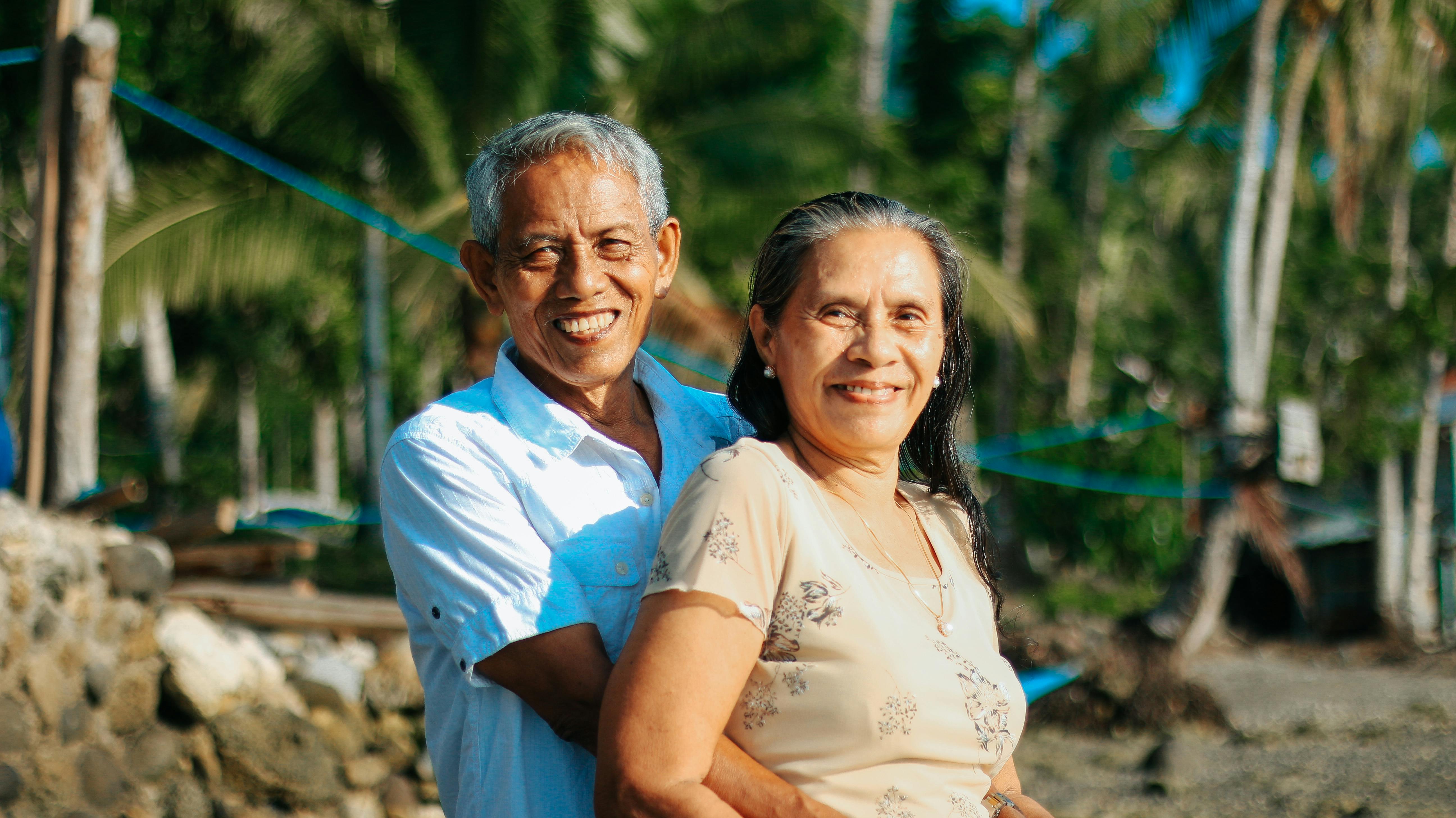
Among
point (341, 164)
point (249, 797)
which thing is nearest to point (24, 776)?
point (249, 797)

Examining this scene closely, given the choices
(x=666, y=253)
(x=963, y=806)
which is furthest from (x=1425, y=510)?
(x=963, y=806)

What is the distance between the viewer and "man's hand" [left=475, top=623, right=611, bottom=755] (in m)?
1.55

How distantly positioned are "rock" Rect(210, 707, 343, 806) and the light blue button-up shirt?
3630mm

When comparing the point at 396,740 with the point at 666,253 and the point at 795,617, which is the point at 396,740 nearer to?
the point at 666,253

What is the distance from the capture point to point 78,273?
211 inches

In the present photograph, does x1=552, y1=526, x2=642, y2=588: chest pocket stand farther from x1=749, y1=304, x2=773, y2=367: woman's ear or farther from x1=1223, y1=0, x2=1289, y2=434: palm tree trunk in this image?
x1=1223, y1=0, x2=1289, y2=434: palm tree trunk

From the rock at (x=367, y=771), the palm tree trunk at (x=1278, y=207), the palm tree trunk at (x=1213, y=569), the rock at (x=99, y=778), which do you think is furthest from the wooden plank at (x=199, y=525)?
the palm tree trunk at (x=1278, y=207)

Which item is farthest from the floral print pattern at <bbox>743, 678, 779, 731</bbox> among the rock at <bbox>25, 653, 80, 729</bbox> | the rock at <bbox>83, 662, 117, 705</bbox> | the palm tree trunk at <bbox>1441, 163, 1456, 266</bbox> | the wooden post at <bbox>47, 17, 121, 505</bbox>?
the palm tree trunk at <bbox>1441, 163, 1456, 266</bbox>

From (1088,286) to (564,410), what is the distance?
697 inches

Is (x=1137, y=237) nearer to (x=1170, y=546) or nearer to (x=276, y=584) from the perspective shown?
(x=1170, y=546)

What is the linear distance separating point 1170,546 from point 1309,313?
1000 centimetres

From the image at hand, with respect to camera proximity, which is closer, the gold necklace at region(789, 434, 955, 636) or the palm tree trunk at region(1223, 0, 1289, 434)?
the gold necklace at region(789, 434, 955, 636)

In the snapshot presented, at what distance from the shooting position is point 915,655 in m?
1.53

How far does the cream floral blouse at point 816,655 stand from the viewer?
145 cm
